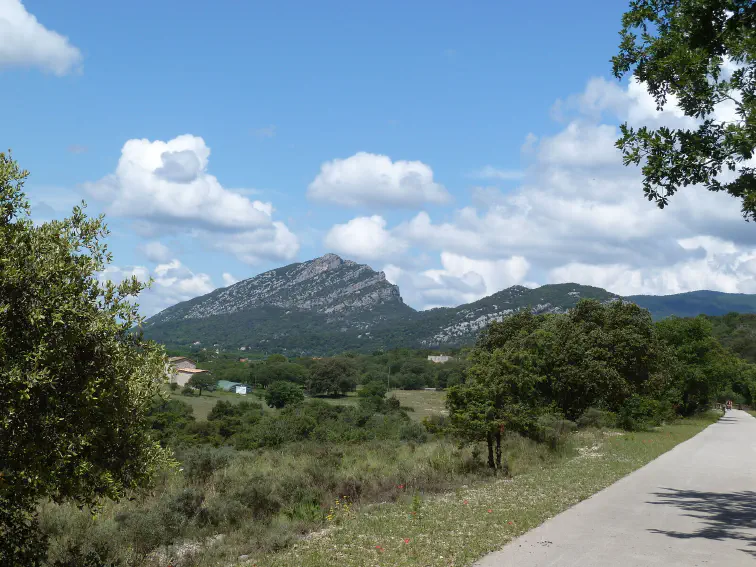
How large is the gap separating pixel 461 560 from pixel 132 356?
4.94 m

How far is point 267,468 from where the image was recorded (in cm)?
1825

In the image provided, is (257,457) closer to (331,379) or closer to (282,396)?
(282,396)

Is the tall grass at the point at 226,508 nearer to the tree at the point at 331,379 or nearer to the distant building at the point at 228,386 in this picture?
the tree at the point at 331,379

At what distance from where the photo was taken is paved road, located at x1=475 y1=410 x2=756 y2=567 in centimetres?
817

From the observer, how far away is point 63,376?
19.9 ft

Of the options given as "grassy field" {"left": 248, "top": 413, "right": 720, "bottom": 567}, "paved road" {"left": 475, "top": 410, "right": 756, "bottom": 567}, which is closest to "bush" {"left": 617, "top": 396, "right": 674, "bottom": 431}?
"paved road" {"left": 475, "top": 410, "right": 756, "bottom": 567}

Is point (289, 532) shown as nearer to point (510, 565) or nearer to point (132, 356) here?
point (510, 565)

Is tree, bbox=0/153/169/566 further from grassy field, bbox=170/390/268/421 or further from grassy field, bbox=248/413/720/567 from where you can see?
grassy field, bbox=170/390/268/421

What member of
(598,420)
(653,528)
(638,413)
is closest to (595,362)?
(598,420)

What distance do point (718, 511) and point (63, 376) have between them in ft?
39.0

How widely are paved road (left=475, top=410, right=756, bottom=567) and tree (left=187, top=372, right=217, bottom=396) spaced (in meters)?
103

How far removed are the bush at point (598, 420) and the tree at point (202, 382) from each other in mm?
86959

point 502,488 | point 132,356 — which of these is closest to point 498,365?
point 502,488

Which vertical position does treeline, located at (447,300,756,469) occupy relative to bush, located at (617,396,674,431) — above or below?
above
